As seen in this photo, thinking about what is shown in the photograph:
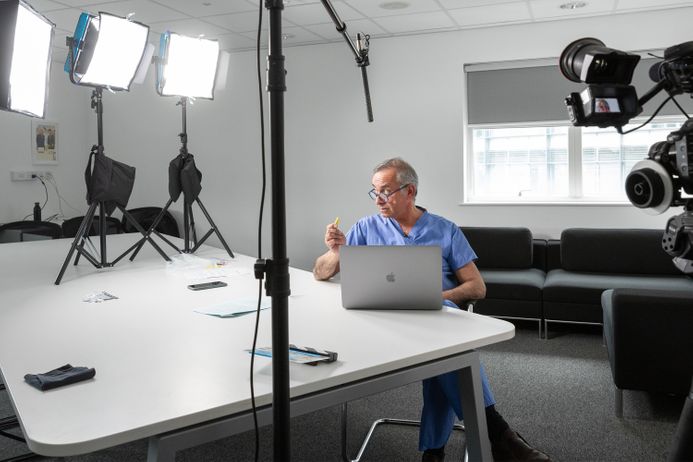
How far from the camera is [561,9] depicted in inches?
190

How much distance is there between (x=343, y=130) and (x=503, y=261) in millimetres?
2149

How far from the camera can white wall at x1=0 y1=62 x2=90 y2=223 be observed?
6395mm

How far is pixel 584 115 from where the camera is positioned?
4.50 ft

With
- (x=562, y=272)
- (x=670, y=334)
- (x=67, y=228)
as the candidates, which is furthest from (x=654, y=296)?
(x=67, y=228)

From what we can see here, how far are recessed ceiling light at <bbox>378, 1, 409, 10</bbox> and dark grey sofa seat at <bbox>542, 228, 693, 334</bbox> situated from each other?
88.1 inches

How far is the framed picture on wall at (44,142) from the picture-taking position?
6.62m

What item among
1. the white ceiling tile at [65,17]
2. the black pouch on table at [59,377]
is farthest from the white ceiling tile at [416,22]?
the black pouch on table at [59,377]

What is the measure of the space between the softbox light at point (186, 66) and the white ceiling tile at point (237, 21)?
1.76 meters

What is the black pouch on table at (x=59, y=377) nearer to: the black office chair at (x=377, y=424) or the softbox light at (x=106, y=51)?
the black office chair at (x=377, y=424)

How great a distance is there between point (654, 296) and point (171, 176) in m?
2.58

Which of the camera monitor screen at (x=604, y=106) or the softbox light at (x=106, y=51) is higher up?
the softbox light at (x=106, y=51)

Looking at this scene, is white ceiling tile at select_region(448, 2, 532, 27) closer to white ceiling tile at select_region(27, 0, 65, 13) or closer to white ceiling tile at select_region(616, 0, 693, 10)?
white ceiling tile at select_region(616, 0, 693, 10)

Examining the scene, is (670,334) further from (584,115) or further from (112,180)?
(112,180)

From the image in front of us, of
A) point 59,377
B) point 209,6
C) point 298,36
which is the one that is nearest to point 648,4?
point 298,36
